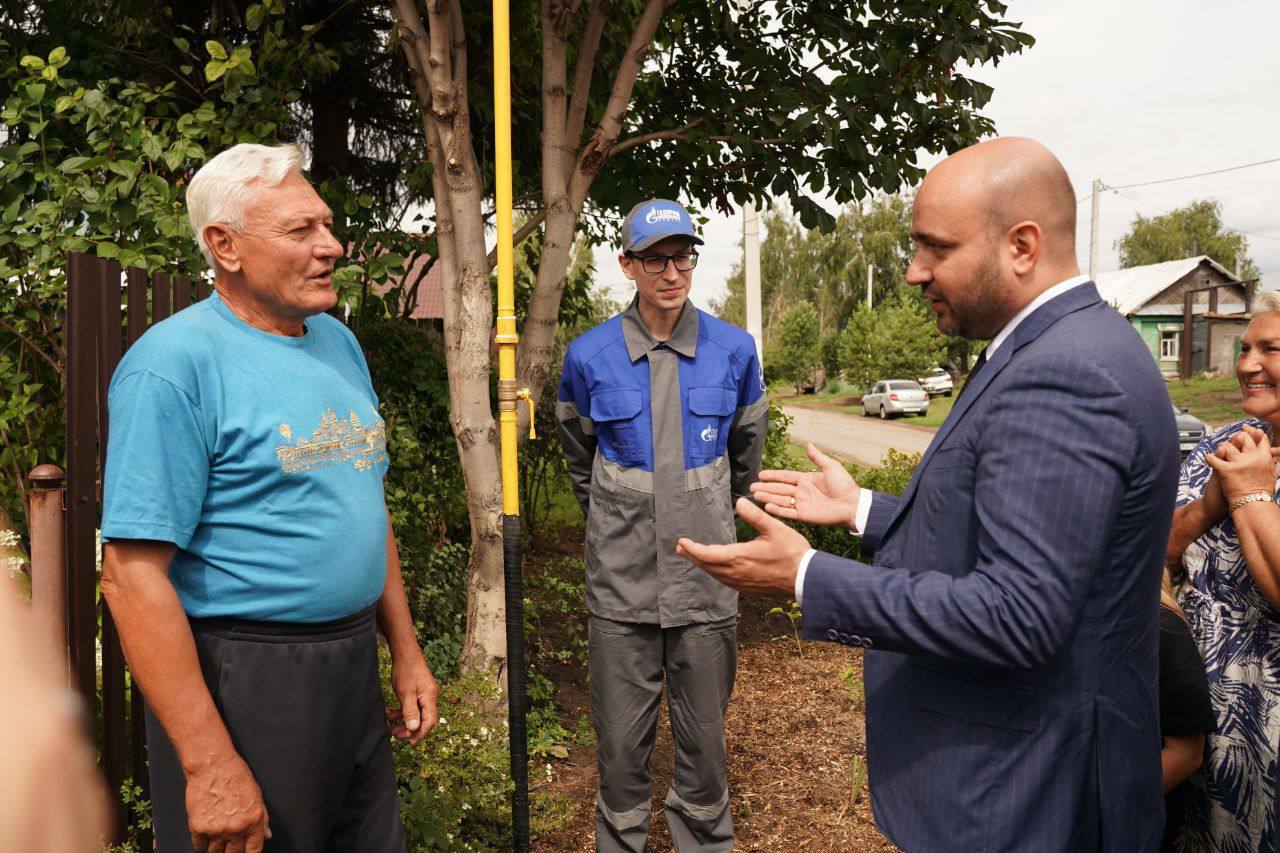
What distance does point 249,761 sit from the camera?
204 cm

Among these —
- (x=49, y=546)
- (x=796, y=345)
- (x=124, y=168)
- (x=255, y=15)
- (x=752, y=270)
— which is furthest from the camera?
(x=796, y=345)

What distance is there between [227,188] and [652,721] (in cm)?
225

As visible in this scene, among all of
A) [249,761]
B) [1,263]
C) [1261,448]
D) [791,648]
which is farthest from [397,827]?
[791,648]

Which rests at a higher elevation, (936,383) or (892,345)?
(892,345)

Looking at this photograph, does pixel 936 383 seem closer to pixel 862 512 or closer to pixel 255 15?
pixel 255 15

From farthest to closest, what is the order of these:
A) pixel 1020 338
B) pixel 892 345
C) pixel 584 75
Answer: pixel 892 345
pixel 584 75
pixel 1020 338

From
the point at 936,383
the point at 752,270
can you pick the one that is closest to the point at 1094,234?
the point at 936,383

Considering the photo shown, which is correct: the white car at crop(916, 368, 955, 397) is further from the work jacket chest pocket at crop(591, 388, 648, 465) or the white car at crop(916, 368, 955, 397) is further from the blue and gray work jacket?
the work jacket chest pocket at crop(591, 388, 648, 465)

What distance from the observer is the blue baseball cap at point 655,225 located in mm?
3334

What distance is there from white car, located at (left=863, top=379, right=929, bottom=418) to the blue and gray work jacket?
32.1 meters

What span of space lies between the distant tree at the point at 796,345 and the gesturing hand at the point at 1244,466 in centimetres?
4665

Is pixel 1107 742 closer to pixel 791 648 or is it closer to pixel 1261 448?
pixel 1261 448

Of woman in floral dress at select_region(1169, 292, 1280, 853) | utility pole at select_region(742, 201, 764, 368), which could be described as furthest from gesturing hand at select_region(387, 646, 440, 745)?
utility pole at select_region(742, 201, 764, 368)

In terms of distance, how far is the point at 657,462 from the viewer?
3318 mm
